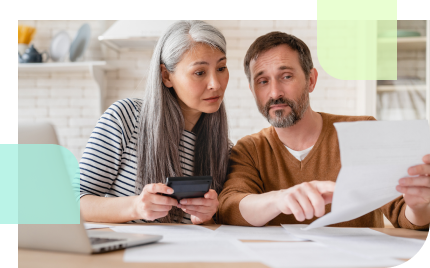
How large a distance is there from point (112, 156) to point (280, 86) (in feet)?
2.42

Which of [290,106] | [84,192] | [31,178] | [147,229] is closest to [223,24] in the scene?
[290,106]

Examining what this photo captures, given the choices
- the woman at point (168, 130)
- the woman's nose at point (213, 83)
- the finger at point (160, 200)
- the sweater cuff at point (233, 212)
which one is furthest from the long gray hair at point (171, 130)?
the finger at point (160, 200)

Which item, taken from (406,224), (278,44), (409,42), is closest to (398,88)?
(409,42)

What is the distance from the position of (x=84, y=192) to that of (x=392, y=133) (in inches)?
40.4

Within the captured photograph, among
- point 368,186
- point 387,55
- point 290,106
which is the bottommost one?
point 368,186

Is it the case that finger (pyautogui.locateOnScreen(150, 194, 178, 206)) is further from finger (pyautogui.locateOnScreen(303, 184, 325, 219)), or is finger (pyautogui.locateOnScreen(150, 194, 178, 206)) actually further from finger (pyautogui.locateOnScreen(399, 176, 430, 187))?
finger (pyautogui.locateOnScreen(399, 176, 430, 187))

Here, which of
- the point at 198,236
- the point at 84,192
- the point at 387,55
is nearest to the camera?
the point at 198,236

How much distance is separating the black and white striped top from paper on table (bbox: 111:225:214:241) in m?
0.32

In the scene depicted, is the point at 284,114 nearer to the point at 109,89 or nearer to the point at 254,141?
the point at 254,141

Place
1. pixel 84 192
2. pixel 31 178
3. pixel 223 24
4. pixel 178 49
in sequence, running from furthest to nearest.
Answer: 1. pixel 223 24
2. pixel 178 49
3. pixel 84 192
4. pixel 31 178

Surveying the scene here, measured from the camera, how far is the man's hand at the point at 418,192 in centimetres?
90

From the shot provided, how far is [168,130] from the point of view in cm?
149

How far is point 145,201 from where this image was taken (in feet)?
3.49

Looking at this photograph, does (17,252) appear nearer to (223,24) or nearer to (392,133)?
(392,133)
